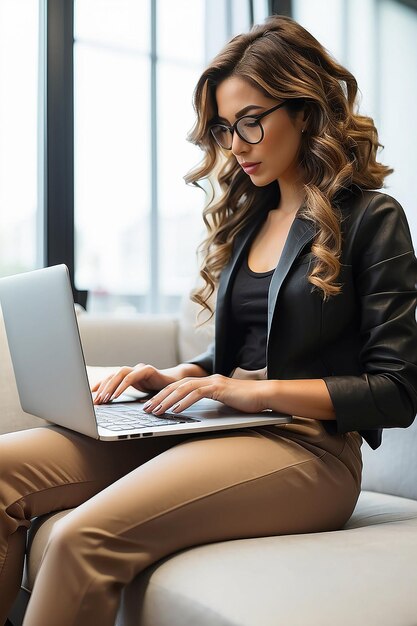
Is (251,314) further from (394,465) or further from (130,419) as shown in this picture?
(394,465)

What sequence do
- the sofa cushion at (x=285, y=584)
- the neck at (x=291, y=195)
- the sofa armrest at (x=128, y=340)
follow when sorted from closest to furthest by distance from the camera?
the sofa cushion at (x=285, y=584) → the neck at (x=291, y=195) → the sofa armrest at (x=128, y=340)

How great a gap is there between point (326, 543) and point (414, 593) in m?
0.19

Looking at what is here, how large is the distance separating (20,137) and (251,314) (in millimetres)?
A: 2020

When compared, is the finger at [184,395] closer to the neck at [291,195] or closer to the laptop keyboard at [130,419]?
the laptop keyboard at [130,419]

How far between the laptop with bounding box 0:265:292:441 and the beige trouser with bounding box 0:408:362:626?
0.15 ft

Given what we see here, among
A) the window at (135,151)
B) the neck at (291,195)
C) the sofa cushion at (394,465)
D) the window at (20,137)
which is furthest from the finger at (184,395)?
the window at (135,151)

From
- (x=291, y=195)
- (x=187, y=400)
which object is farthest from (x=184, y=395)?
(x=291, y=195)

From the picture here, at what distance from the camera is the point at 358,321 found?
1363 millimetres

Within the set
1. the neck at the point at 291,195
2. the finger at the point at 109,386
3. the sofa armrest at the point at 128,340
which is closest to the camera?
the finger at the point at 109,386

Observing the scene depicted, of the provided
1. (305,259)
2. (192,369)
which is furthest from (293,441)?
(192,369)

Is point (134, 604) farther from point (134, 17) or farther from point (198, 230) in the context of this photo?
point (134, 17)

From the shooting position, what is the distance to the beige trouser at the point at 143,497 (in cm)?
99

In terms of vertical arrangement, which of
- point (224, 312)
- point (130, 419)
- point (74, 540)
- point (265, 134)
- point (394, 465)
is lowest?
point (394, 465)

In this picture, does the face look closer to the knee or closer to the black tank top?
the black tank top
